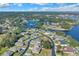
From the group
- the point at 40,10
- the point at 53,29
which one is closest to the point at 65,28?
the point at 53,29

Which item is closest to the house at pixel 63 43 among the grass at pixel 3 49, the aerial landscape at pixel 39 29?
the aerial landscape at pixel 39 29

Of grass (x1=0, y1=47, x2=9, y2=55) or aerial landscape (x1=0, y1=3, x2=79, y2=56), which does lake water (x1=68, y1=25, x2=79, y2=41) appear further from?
grass (x1=0, y1=47, x2=9, y2=55)

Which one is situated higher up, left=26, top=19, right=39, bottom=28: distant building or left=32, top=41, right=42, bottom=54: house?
left=26, top=19, right=39, bottom=28: distant building

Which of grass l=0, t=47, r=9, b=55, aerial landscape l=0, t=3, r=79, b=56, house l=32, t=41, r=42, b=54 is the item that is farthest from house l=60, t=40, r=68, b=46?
grass l=0, t=47, r=9, b=55

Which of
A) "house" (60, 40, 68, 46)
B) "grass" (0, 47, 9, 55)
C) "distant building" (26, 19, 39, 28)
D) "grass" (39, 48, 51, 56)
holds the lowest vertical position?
"grass" (39, 48, 51, 56)

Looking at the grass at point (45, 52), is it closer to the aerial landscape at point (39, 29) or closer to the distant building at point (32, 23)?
the aerial landscape at point (39, 29)

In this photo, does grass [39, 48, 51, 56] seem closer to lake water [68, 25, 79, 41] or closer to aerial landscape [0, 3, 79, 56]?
aerial landscape [0, 3, 79, 56]

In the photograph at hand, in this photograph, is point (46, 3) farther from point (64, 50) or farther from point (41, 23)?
point (64, 50)

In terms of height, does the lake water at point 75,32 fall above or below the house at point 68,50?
above
